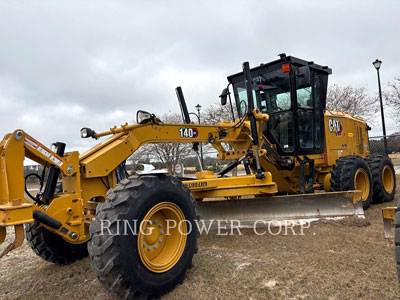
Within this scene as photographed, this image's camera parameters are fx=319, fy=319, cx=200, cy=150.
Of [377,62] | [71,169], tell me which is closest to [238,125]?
[71,169]

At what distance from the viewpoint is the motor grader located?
2957 mm

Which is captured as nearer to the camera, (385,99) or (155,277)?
(155,277)

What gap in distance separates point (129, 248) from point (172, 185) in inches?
33.9

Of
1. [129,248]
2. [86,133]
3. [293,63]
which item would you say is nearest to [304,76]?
[293,63]

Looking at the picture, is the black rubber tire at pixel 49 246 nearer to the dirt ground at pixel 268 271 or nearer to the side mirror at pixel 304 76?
the dirt ground at pixel 268 271

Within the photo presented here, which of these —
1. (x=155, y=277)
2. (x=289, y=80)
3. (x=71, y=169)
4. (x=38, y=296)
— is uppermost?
(x=289, y=80)

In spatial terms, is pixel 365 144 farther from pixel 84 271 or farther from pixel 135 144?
pixel 84 271

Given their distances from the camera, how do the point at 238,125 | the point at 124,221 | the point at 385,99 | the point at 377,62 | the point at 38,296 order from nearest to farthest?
the point at 124,221 < the point at 38,296 < the point at 238,125 < the point at 377,62 < the point at 385,99

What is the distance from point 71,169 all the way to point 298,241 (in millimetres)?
3202

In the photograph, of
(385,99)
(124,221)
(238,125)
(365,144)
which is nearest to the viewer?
(124,221)

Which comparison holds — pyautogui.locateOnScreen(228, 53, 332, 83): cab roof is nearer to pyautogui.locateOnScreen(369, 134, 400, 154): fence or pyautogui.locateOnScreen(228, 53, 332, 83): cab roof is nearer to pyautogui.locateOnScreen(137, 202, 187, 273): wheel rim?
pyautogui.locateOnScreen(137, 202, 187, 273): wheel rim

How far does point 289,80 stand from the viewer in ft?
20.8

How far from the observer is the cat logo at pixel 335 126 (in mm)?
7238

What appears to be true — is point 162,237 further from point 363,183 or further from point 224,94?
point 363,183
